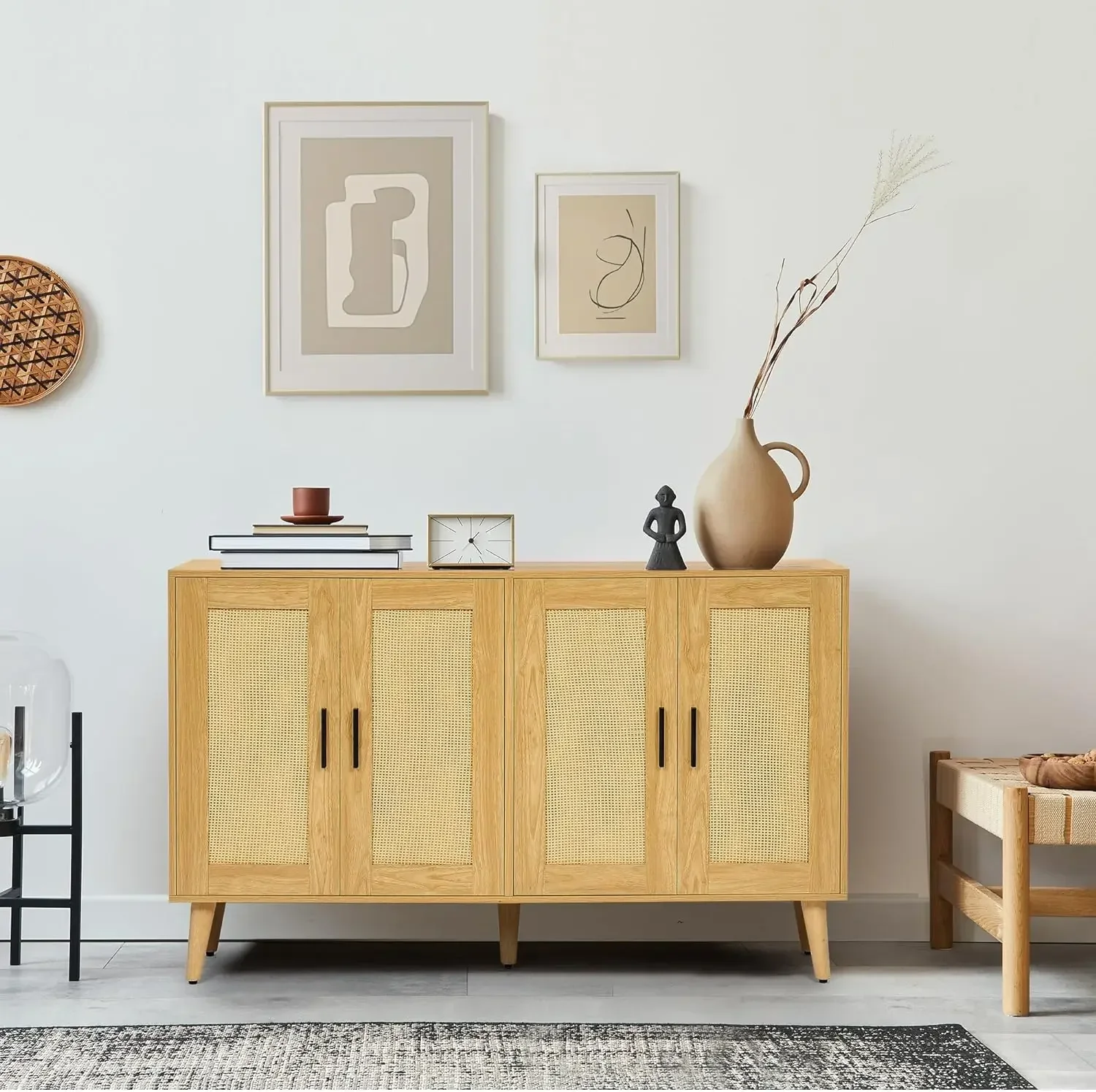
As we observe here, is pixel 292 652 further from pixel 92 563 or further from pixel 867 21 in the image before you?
pixel 867 21

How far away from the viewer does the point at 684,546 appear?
9.04ft

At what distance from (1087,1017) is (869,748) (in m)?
0.72

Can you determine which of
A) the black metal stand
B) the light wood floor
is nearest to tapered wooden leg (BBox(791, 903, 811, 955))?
the light wood floor

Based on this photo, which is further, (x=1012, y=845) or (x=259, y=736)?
(x=259, y=736)

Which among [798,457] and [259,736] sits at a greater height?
[798,457]

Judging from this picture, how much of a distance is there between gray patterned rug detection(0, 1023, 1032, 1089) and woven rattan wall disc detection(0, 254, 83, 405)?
1387 mm

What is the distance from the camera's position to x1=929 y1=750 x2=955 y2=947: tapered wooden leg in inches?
104

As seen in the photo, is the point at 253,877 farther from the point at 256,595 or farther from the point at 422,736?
the point at 256,595

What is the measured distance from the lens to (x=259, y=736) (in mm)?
2332

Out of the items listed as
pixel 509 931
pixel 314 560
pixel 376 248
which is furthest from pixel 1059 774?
pixel 376 248

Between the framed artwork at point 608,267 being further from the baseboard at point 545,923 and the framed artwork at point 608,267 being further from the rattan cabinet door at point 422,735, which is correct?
the baseboard at point 545,923

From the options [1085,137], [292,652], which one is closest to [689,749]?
[292,652]

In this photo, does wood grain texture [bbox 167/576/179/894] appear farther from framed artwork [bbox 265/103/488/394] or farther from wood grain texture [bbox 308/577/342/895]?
framed artwork [bbox 265/103/488/394]

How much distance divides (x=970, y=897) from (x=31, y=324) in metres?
2.42
